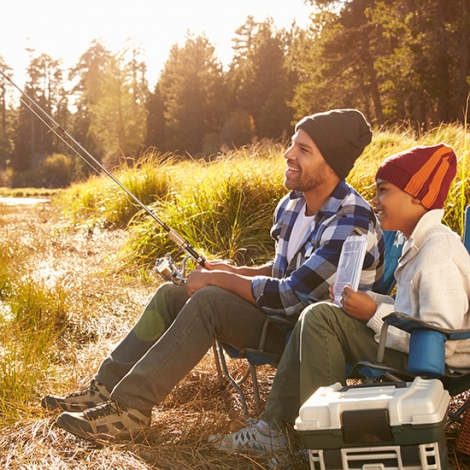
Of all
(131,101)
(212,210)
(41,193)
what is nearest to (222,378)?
(212,210)

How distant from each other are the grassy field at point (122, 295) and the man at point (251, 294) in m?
0.19

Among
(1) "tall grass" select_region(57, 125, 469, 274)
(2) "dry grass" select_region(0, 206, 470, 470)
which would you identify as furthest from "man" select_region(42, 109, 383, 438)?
(1) "tall grass" select_region(57, 125, 469, 274)

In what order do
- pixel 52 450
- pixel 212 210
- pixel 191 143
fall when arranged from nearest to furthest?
pixel 52 450 < pixel 212 210 < pixel 191 143

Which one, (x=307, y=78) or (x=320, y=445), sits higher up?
(x=307, y=78)

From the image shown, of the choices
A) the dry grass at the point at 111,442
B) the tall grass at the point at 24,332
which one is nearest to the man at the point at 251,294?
the dry grass at the point at 111,442

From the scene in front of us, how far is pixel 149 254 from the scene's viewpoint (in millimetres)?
6965

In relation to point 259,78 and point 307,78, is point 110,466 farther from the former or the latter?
point 259,78

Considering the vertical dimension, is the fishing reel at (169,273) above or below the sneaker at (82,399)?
above

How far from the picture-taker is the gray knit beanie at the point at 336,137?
10.0ft

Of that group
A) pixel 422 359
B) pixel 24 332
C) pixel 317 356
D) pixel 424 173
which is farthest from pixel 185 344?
pixel 24 332

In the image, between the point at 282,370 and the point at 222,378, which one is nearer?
the point at 282,370

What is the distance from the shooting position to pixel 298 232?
3.17m

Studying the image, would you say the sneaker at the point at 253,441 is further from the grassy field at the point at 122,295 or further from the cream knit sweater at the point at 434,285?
the cream knit sweater at the point at 434,285

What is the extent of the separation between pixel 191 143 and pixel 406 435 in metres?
36.1
